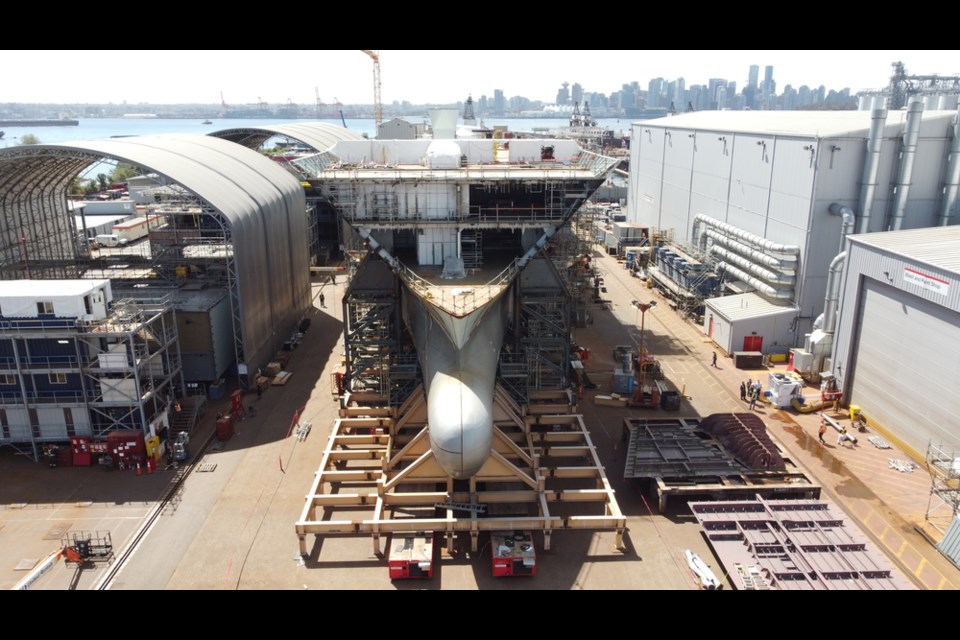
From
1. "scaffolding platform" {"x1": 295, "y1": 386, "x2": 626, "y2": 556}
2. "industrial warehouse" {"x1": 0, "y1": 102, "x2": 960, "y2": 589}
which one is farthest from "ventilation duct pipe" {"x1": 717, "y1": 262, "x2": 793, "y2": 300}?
"scaffolding platform" {"x1": 295, "y1": 386, "x2": 626, "y2": 556}

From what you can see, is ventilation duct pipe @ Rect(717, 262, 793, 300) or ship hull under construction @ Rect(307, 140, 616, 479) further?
ventilation duct pipe @ Rect(717, 262, 793, 300)

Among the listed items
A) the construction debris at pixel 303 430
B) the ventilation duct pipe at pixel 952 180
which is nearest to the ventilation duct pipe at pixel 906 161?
the ventilation duct pipe at pixel 952 180

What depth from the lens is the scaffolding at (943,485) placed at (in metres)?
21.8

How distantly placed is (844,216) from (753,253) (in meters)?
5.93

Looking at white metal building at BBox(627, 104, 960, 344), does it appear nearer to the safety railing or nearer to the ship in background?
the ship in background

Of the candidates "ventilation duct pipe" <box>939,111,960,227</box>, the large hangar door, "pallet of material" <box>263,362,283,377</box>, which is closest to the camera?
the large hangar door

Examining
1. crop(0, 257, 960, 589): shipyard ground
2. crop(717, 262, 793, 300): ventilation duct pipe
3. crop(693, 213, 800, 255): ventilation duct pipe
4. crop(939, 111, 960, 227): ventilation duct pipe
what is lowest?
crop(0, 257, 960, 589): shipyard ground

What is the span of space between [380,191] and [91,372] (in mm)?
13419

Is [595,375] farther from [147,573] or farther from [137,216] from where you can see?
[137,216]

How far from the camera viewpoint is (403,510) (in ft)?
76.4

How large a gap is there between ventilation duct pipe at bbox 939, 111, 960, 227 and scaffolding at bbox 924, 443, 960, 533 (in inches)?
591

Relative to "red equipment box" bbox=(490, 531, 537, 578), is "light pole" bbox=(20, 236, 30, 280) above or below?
above

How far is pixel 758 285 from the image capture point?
128ft

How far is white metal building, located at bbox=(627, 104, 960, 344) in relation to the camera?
33719 mm
